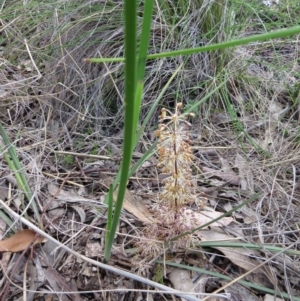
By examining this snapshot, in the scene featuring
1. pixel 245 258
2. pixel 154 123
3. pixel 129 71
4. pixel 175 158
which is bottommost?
pixel 245 258

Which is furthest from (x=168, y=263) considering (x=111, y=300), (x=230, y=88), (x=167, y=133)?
(x=230, y=88)

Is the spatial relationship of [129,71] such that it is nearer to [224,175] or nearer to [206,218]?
[206,218]

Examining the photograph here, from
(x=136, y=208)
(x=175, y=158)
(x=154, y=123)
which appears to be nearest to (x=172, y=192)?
(x=175, y=158)

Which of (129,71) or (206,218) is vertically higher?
(129,71)

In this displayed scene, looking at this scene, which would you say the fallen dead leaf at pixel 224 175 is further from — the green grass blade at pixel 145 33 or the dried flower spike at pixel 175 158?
the green grass blade at pixel 145 33

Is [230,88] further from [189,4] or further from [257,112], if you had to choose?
[189,4]

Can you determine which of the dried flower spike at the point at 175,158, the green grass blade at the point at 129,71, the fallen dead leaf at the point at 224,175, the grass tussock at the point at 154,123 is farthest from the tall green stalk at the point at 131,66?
the fallen dead leaf at the point at 224,175

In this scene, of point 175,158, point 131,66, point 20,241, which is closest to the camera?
point 131,66

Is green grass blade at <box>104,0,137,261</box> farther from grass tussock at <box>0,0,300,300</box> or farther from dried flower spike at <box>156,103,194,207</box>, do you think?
grass tussock at <box>0,0,300,300</box>
